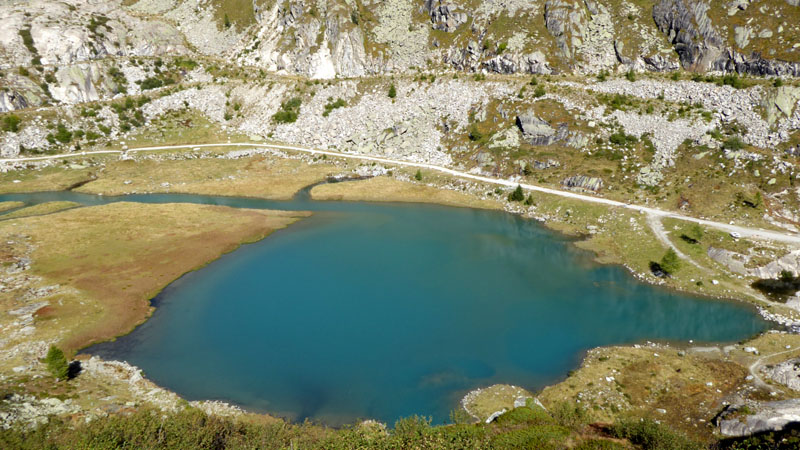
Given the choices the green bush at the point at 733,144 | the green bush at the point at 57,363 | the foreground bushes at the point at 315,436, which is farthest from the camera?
the green bush at the point at 733,144

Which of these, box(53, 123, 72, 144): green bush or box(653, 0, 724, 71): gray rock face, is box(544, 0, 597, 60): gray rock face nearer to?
box(653, 0, 724, 71): gray rock face

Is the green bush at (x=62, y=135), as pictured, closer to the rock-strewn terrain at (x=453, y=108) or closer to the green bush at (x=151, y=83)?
the rock-strewn terrain at (x=453, y=108)

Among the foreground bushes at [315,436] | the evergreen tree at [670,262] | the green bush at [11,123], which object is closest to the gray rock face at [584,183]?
the evergreen tree at [670,262]

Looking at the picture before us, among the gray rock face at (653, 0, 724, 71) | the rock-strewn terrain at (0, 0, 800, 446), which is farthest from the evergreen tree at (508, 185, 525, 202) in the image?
the gray rock face at (653, 0, 724, 71)

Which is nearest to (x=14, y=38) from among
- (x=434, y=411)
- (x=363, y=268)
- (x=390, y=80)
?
(x=390, y=80)

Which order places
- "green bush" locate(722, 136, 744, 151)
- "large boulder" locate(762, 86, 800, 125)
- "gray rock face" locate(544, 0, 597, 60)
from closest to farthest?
"green bush" locate(722, 136, 744, 151)
"large boulder" locate(762, 86, 800, 125)
"gray rock face" locate(544, 0, 597, 60)

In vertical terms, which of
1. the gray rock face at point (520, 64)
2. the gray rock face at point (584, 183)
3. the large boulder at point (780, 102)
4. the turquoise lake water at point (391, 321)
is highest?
the gray rock face at point (520, 64)
